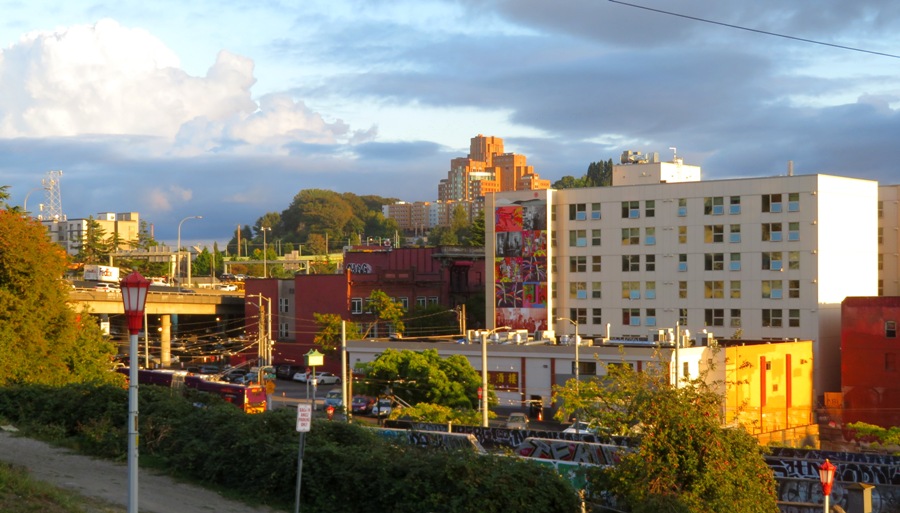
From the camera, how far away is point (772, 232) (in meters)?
→ 74.3

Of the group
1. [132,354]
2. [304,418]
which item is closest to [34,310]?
[304,418]

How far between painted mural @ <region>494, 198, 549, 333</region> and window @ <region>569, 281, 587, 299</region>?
198 cm

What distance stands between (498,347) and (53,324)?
2976 centimetres

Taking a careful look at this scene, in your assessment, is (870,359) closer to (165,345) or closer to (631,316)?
(631,316)

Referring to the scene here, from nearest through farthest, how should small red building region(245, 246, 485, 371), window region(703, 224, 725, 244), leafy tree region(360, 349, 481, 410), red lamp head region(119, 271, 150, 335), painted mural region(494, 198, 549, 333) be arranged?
red lamp head region(119, 271, 150, 335)
leafy tree region(360, 349, 481, 410)
window region(703, 224, 725, 244)
painted mural region(494, 198, 549, 333)
small red building region(245, 246, 485, 371)

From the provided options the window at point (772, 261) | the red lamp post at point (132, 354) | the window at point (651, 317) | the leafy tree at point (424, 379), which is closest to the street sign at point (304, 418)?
the red lamp post at point (132, 354)

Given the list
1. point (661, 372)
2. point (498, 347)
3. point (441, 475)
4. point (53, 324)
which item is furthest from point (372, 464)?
point (498, 347)

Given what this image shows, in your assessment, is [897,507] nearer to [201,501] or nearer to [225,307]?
[201,501]

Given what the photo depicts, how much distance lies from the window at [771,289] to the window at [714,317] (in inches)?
134

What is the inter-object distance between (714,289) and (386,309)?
26.8m

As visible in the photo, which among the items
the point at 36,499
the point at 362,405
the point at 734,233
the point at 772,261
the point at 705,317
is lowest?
the point at 362,405

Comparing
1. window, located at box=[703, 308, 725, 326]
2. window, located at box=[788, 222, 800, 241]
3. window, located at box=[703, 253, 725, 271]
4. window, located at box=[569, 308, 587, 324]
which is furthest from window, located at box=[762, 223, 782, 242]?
window, located at box=[569, 308, 587, 324]

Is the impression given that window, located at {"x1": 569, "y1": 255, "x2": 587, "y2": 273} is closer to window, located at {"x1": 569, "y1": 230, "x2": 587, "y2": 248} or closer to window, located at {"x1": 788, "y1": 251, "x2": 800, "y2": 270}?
window, located at {"x1": 569, "y1": 230, "x2": 587, "y2": 248}

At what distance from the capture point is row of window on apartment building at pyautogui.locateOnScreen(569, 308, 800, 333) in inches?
2899
